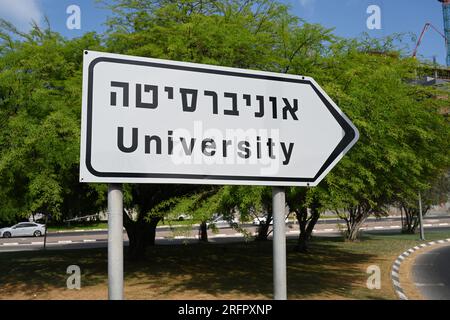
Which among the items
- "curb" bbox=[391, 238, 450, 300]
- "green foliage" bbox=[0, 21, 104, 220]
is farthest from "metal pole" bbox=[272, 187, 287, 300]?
"curb" bbox=[391, 238, 450, 300]

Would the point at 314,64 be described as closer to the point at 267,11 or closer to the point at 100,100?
the point at 267,11

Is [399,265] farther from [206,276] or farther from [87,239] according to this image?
[87,239]

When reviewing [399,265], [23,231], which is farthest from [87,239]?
[399,265]

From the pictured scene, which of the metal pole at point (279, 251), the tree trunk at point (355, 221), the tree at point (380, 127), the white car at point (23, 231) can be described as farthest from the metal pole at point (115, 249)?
the white car at point (23, 231)

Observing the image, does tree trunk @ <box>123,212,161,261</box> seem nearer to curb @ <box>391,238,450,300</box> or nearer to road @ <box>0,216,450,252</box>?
road @ <box>0,216,450,252</box>

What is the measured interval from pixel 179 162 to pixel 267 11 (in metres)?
8.65

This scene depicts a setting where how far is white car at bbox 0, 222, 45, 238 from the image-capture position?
30656mm

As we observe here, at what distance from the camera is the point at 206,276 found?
10852mm

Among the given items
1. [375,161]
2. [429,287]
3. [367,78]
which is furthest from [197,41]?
[429,287]

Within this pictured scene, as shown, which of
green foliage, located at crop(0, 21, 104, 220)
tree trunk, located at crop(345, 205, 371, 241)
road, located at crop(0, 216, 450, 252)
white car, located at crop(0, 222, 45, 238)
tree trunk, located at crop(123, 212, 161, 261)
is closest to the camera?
green foliage, located at crop(0, 21, 104, 220)

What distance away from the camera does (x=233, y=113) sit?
1.69 m

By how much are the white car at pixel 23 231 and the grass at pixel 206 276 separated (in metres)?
16.6

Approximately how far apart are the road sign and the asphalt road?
8.05 metres

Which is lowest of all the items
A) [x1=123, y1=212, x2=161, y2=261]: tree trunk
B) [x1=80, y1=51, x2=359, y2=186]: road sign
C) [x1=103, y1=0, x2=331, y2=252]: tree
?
[x1=123, y1=212, x2=161, y2=261]: tree trunk
